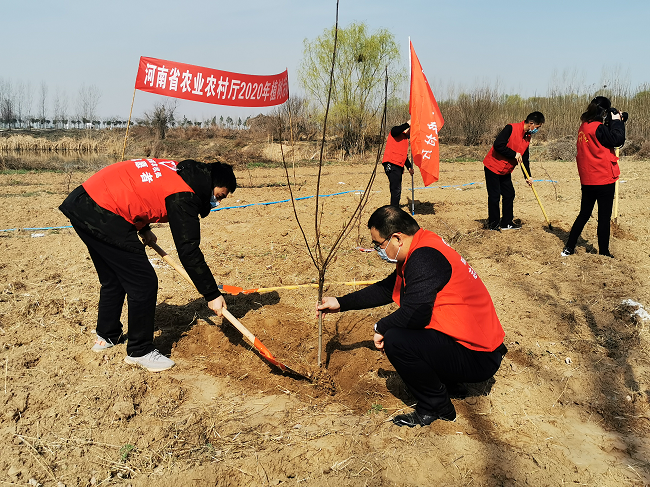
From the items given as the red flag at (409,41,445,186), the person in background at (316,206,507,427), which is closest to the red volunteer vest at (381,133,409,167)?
the red flag at (409,41,445,186)

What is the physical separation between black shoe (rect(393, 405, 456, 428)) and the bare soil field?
6 centimetres

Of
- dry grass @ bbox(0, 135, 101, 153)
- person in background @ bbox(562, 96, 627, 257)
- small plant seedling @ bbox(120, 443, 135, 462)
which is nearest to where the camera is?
small plant seedling @ bbox(120, 443, 135, 462)

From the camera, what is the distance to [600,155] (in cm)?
554

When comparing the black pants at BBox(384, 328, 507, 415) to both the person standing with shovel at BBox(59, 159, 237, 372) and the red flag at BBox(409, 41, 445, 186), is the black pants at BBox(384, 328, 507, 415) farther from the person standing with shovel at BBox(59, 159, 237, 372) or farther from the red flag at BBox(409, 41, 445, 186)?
the red flag at BBox(409, 41, 445, 186)

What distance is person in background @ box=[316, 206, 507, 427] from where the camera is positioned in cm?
272

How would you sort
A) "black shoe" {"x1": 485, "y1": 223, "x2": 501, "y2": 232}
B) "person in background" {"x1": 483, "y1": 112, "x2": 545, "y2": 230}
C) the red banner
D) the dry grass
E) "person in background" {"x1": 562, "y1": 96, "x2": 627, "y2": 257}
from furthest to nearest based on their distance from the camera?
the dry grass → the red banner → "black shoe" {"x1": 485, "y1": 223, "x2": 501, "y2": 232} → "person in background" {"x1": 483, "y1": 112, "x2": 545, "y2": 230} → "person in background" {"x1": 562, "y1": 96, "x2": 627, "y2": 257}

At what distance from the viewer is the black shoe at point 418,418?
288 cm

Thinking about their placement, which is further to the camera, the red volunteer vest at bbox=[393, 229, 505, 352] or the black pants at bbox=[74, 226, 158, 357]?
the black pants at bbox=[74, 226, 158, 357]

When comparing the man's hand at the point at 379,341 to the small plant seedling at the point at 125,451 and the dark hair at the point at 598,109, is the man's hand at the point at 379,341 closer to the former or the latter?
the small plant seedling at the point at 125,451

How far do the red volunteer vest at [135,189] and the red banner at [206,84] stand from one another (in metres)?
4.93

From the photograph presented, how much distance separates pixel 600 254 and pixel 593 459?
151 inches

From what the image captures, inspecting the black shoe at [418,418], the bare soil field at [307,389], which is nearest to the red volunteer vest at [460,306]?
the black shoe at [418,418]

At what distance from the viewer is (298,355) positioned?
3.97 meters

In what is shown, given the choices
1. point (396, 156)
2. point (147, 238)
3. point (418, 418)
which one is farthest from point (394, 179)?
point (418, 418)
